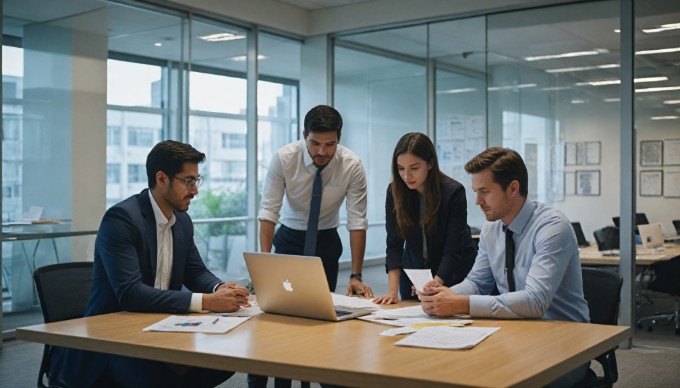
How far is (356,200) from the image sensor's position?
179 inches

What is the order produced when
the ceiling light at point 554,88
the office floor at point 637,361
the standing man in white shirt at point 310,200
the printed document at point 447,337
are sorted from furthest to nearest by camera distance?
the ceiling light at point 554,88 → the office floor at point 637,361 → the standing man in white shirt at point 310,200 → the printed document at point 447,337

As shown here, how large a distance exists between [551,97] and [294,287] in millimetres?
4637

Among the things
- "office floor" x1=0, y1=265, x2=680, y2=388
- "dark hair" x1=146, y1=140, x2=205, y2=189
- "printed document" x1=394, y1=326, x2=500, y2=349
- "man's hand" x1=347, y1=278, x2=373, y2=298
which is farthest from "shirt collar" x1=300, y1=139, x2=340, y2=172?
"printed document" x1=394, y1=326, x2=500, y2=349

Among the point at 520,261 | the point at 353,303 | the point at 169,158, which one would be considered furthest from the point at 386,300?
the point at 169,158

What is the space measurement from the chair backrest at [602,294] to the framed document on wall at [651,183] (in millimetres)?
3561

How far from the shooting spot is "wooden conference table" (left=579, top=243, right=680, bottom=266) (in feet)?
21.3

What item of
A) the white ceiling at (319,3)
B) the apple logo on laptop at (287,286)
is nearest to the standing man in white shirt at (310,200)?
the apple logo on laptop at (287,286)

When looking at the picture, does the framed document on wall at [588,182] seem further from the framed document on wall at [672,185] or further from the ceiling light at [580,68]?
the ceiling light at [580,68]

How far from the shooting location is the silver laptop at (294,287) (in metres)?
2.85

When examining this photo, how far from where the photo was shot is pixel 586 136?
22.2 ft

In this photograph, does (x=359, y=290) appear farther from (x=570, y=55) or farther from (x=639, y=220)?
(x=570, y=55)

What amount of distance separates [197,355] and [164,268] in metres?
1.04

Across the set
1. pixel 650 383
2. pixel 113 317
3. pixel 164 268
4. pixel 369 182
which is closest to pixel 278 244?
pixel 164 268

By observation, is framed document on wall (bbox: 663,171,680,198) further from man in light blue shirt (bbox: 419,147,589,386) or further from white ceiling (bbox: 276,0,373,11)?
man in light blue shirt (bbox: 419,147,589,386)
